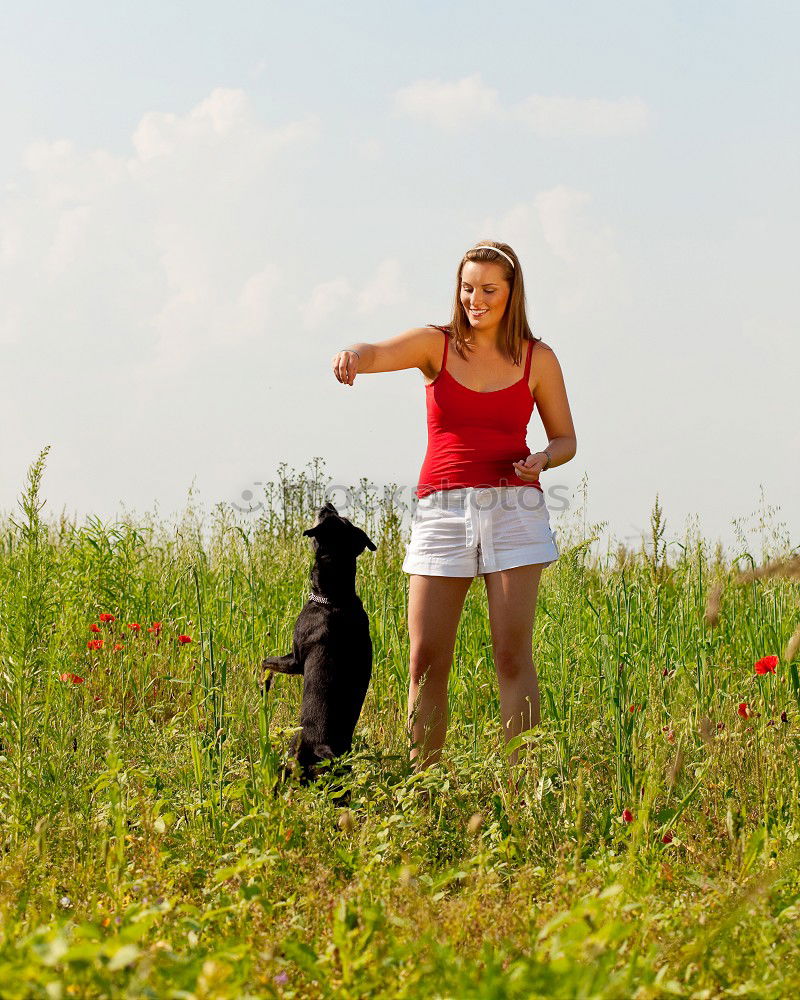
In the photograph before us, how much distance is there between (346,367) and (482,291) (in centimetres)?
69

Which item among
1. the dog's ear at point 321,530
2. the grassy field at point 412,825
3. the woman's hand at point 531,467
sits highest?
the woman's hand at point 531,467

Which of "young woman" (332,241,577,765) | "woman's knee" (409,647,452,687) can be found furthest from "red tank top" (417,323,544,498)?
"woman's knee" (409,647,452,687)

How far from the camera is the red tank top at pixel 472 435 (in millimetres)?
3930

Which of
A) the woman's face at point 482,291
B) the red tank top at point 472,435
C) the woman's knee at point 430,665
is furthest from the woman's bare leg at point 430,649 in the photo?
the woman's face at point 482,291

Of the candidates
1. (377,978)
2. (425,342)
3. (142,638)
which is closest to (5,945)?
(377,978)

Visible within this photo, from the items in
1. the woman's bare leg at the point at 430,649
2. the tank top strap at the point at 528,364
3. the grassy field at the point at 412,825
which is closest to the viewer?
the grassy field at the point at 412,825

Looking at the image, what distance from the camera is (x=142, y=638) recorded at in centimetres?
595

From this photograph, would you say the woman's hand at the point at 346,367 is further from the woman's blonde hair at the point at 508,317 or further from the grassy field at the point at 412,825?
the grassy field at the point at 412,825

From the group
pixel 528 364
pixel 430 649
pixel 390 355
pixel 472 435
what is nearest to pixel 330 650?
pixel 430 649

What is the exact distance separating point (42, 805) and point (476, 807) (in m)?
1.60

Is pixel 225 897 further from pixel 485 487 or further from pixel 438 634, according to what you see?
pixel 485 487

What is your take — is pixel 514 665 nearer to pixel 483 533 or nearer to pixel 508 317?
pixel 483 533

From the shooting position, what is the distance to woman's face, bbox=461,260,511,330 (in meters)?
3.98

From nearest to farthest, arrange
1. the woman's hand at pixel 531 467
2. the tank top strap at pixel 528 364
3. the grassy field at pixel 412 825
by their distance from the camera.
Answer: the grassy field at pixel 412 825 < the woman's hand at pixel 531 467 < the tank top strap at pixel 528 364
